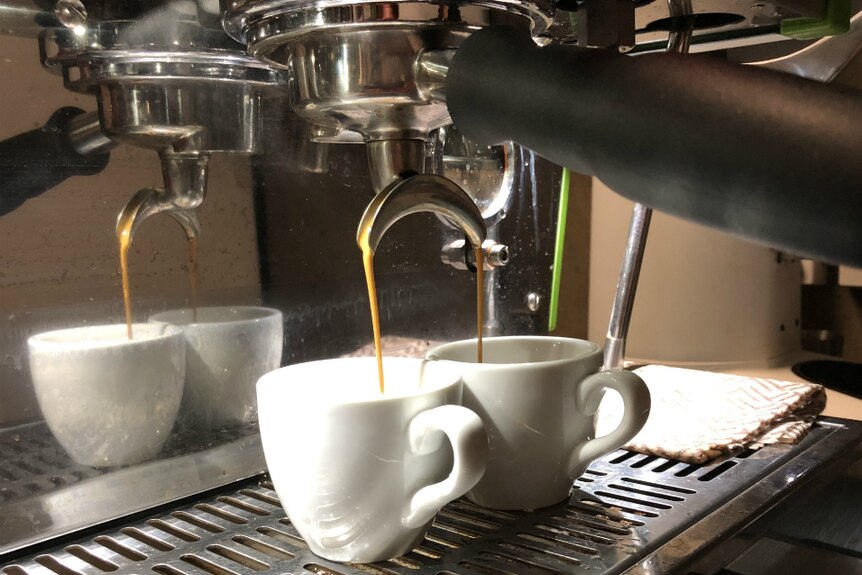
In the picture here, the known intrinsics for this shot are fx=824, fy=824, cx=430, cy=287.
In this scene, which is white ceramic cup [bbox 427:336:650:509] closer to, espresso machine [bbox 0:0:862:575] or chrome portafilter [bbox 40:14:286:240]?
espresso machine [bbox 0:0:862:575]

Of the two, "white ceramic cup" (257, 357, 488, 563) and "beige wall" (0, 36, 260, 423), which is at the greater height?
"beige wall" (0, 36, 260, 423)

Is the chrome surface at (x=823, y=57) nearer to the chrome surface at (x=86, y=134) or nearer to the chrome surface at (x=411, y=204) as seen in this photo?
the chrome surface at (x=411, y=204)

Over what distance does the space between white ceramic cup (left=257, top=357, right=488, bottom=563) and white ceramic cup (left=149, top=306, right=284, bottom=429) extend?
0.09m

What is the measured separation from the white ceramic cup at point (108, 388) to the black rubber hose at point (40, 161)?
2.4 inches

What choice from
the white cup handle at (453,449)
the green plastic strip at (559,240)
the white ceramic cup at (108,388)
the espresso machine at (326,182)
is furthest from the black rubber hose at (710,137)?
the green plastic strip at (559,240)

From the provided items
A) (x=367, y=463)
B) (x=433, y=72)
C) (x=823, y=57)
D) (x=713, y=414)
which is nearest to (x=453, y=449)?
(x=367, y=463)

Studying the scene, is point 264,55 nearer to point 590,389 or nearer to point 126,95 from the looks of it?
point 126,95

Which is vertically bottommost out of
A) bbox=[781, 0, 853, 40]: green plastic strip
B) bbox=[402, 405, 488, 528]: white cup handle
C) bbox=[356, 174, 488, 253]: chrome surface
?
bbox=[402, 405, 488, 528]: white cup handle

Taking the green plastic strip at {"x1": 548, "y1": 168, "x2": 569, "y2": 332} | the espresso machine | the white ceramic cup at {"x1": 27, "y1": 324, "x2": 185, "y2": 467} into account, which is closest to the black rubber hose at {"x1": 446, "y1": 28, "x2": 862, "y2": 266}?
the espresso machine

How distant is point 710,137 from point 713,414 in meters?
0.35

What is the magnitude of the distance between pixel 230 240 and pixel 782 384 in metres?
0.37

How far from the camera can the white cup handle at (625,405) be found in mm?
382

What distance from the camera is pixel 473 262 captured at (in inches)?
18.7

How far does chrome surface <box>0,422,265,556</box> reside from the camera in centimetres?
34
